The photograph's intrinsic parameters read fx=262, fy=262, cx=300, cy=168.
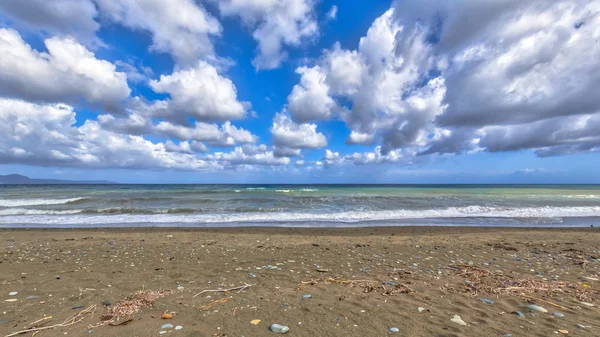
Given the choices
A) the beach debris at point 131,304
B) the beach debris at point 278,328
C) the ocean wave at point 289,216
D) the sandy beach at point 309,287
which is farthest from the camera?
the ocean wave at point 289,216

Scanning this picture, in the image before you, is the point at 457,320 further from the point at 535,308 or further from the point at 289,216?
the point at 289,216

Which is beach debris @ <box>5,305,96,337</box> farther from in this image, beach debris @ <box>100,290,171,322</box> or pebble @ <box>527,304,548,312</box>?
pebble @ <box>527,304,548,312</box>

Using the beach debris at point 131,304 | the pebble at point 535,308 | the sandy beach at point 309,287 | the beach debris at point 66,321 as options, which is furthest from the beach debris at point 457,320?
the beach debris at point 66,321

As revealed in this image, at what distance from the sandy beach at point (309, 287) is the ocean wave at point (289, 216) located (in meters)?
6.70

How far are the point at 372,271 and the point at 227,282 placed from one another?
3026 mm

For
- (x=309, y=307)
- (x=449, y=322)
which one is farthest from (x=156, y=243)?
(x=449, y=322)

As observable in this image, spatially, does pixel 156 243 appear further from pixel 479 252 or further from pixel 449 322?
pixel 479 252

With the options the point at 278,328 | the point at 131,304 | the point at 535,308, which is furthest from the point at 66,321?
the point at 535,308

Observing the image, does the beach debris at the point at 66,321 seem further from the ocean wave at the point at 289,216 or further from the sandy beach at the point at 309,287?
the ocean wave at the point at 289,216

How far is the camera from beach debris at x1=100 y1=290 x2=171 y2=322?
3539mm

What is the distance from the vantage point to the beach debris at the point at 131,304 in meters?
3.54

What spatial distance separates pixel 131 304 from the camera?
12.7ft

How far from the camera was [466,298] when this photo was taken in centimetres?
408

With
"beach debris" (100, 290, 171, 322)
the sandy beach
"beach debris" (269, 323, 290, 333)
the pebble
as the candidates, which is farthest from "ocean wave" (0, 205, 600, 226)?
"beach debris" (269, 323, 290, 333)
